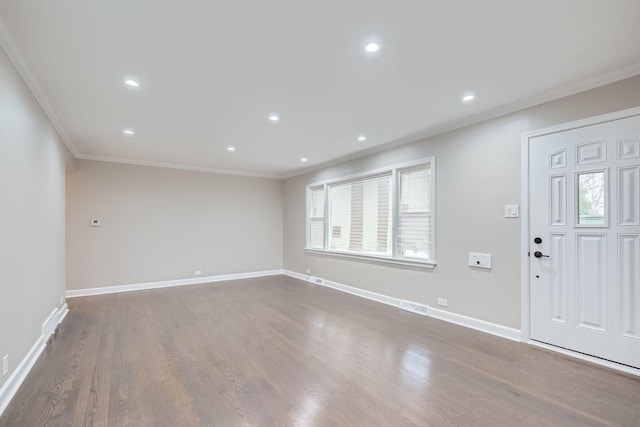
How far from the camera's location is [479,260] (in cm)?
341

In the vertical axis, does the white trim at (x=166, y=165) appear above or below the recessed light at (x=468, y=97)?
below

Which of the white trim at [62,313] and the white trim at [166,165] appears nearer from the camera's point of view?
the white trim at [62,313]

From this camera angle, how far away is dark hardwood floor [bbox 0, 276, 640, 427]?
190 centimetres

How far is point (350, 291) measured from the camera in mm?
5258

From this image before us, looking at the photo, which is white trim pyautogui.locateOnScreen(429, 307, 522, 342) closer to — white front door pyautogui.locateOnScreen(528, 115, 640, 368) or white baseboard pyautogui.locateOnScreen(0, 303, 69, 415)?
white front door pyautogui.locateOnScreen(528, 115, 640, 368)

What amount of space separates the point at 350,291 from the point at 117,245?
439 cm

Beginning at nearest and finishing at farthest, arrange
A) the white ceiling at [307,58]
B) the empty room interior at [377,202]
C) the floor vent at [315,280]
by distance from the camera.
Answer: the white ceiling at [307,58], the empty room interior at [377,202], the floor vent at [315,280]

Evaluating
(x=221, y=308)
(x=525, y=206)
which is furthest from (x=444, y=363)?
(x=221, y=308)

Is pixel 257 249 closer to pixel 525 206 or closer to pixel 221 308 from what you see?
pixel 221 308

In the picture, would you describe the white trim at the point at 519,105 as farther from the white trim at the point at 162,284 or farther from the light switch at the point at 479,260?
the white trim at the point at 162,284

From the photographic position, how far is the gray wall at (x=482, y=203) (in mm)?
2842

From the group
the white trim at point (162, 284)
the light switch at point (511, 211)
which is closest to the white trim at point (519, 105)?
the light switch at point (511, 211)

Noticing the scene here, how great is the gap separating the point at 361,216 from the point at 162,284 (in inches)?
163

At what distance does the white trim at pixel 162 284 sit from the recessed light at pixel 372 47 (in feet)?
18.4
